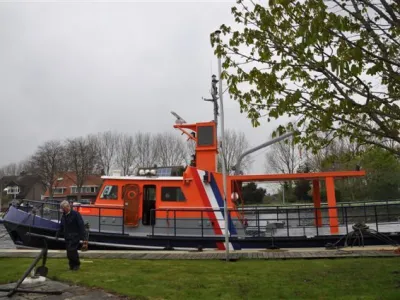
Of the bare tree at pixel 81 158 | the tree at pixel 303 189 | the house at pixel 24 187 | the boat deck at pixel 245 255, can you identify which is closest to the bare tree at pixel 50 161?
the bare tree at pixel 81 158

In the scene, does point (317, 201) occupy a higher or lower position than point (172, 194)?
lower

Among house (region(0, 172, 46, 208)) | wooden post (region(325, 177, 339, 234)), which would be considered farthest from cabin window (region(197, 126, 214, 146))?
house (region(0, 172, 46, 208))

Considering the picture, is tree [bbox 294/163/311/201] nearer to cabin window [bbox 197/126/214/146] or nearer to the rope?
cabin window [bbox 197/126/214/146]

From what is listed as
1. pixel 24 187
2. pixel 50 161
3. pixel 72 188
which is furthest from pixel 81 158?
pixel 24 187

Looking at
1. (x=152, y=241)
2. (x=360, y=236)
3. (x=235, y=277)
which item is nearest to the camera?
(x=235, y=277)

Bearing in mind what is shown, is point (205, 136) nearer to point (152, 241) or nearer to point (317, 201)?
point (152, 241)

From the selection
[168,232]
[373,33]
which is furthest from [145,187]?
[373,33]

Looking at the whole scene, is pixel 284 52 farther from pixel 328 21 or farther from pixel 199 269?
pixel 199 269

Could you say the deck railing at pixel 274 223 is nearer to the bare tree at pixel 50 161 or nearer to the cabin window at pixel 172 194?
the cabin window at pixel 172 194

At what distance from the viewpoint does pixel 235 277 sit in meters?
7.22

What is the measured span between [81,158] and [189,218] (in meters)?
52.0

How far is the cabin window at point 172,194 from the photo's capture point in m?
13.1

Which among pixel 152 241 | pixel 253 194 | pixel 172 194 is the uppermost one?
pixel 253 194

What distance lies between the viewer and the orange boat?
1239cm
